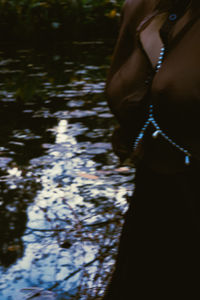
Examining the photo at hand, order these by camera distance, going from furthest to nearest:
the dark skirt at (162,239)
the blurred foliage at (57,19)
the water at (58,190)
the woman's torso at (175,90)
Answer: the blurred foliage at (57,19) → the water at (58,190) → the dark skirt at (162,239) → the woman's torso at (175,90)

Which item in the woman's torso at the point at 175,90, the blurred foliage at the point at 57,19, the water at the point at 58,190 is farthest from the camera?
the blurred foliage at the point at 57,19

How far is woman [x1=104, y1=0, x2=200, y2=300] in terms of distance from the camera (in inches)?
39.7

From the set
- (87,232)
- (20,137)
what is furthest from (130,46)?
(20,137)

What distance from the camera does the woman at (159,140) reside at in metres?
1.01

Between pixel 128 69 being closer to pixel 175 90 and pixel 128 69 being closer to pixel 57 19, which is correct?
pixel 175 90

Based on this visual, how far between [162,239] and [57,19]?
8.21 metres

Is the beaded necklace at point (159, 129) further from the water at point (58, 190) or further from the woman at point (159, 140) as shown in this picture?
the water at point (58, 190)

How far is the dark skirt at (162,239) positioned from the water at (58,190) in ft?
2.08

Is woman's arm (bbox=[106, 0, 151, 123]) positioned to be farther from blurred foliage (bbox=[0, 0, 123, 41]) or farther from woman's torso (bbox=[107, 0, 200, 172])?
blurred foliage (bbox=[0, 0, 123, 41])

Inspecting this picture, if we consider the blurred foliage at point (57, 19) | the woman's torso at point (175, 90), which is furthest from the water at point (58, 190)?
the blurred foliage at point (57, 19)

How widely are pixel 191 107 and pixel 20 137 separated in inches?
117

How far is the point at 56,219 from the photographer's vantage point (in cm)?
248

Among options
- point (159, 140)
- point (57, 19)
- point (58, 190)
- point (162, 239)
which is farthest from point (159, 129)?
point (57, 19)

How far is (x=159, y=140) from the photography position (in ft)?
3.61
